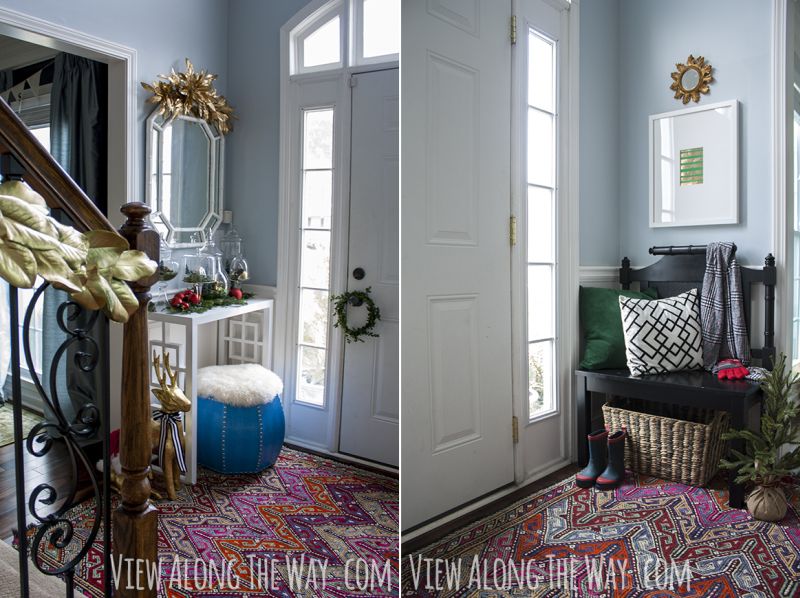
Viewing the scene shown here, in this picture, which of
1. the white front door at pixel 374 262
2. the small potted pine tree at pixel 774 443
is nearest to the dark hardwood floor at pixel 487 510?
the small potted pine tree at pixel 774 443

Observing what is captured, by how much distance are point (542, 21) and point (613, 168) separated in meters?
0.28

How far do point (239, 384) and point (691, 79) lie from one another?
1.78 m

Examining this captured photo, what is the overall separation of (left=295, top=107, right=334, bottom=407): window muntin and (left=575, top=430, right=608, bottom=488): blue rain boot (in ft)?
4.72

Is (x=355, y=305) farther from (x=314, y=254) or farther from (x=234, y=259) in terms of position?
(x=234, y=259)

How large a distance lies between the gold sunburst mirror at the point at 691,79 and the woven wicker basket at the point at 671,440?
44cm

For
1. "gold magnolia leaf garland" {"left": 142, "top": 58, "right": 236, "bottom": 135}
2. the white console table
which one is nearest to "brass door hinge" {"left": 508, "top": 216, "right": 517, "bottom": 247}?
the white console table

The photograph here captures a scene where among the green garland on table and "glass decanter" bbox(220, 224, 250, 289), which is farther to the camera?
"glass decanter" bbox(220, 224, 250, 289)

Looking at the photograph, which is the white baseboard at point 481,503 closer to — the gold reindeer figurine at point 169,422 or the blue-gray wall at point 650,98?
the blue-gray wall at point 650,98

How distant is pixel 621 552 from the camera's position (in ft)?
2.69

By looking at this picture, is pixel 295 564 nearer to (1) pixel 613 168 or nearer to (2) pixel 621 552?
(2) pixel 621 552

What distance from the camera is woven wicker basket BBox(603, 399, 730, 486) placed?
29.5 inches

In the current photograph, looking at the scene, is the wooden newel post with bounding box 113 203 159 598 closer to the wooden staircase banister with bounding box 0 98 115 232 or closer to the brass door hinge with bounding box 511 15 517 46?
the wooden staircase banister with bounding box 0 98 115 232

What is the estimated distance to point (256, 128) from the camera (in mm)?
2137

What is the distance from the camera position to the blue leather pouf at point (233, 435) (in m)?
2.07
